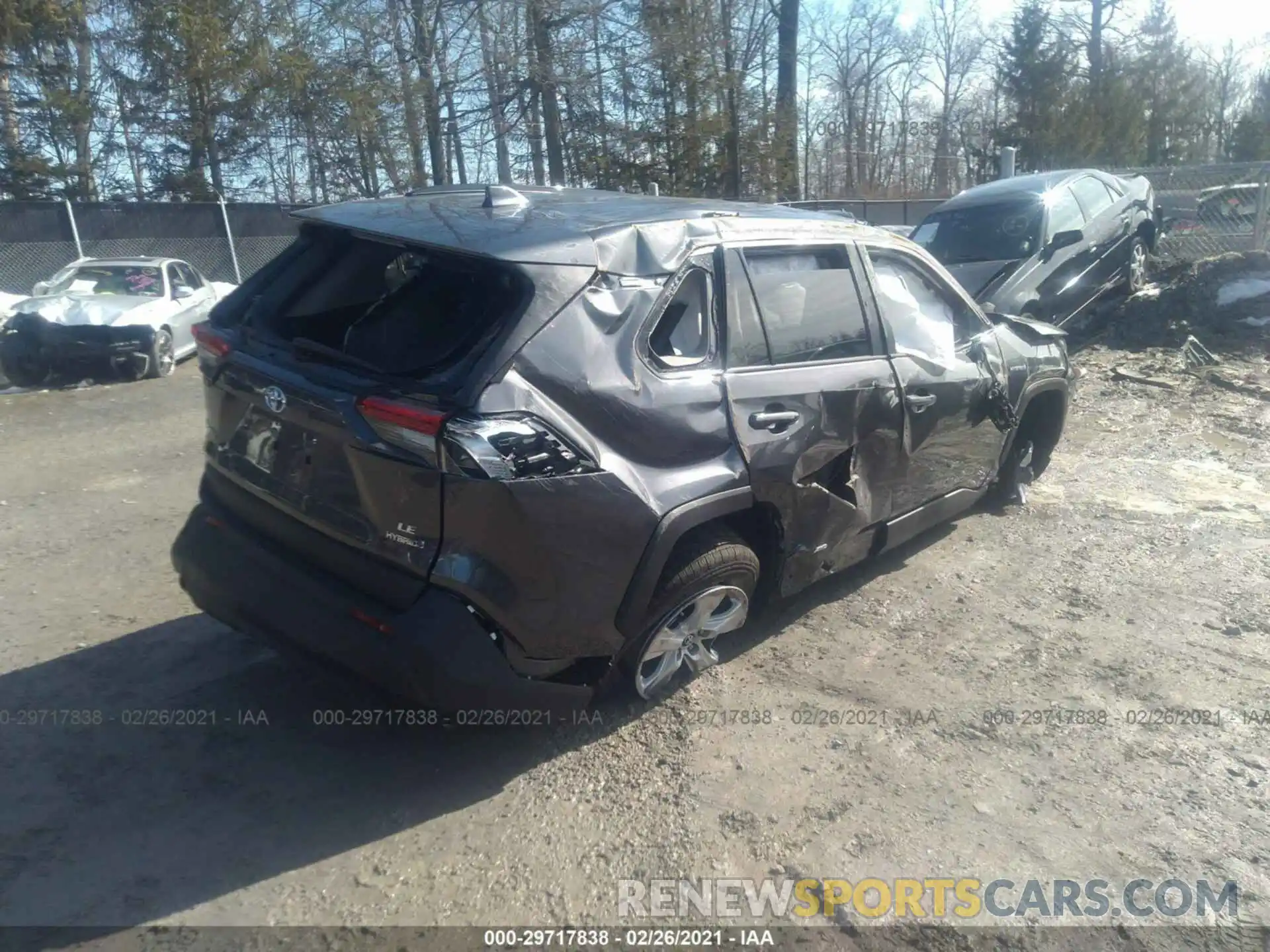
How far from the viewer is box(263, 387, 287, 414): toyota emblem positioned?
3354mm

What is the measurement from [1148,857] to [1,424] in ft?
32.1

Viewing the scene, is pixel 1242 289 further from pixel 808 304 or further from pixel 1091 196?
pixel 808 304

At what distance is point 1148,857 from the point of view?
3.19m

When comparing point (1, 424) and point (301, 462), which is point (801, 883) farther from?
point (1, 424)

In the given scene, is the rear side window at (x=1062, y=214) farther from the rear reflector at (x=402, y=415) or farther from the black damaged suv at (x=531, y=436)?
the rear reflector at (x=402, y=415)

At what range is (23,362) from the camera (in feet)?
36.0


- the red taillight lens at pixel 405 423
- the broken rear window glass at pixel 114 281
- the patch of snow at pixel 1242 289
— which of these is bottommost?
the patch of snow at pixel 1242 289

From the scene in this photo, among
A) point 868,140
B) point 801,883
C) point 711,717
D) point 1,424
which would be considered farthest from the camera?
point 868,140

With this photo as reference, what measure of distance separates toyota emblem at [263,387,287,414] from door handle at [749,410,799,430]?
64.8 inches

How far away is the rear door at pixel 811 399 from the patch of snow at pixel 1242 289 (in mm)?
9250

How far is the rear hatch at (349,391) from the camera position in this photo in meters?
3.08

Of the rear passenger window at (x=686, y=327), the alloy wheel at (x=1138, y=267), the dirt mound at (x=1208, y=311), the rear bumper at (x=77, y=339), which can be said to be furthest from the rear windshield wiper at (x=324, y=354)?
the alloy wheel at (x=1138, y=267)

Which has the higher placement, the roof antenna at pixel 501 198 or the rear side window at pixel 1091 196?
the roof antenna at pixel 501 198

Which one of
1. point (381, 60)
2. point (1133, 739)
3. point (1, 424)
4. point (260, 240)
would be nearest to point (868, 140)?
point (381, 60)
